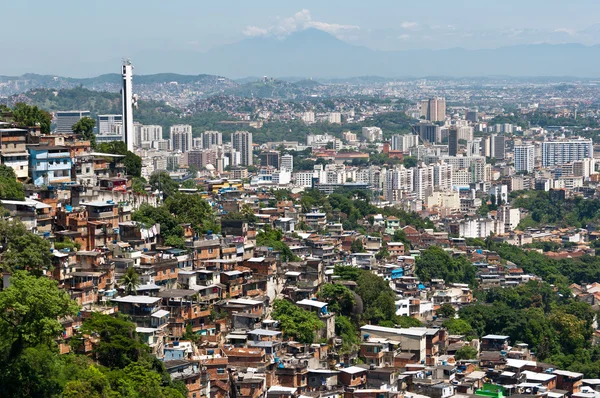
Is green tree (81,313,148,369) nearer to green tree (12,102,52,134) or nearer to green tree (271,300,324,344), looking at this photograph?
green tree (271,300,324,344)

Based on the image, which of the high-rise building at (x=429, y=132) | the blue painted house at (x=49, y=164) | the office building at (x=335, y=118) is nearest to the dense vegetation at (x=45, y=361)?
the blue painted house at (x=49, y=164)

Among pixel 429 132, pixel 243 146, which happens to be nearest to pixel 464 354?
pixel 243 146

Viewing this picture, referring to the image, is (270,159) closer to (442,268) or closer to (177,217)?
(442,268)

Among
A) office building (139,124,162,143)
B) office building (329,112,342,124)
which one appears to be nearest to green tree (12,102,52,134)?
office building (139,124,162,143)

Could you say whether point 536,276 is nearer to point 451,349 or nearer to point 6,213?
point 451,349

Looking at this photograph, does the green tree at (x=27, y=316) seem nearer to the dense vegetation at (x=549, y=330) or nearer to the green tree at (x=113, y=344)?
the green tree at (x=113, y=344)
